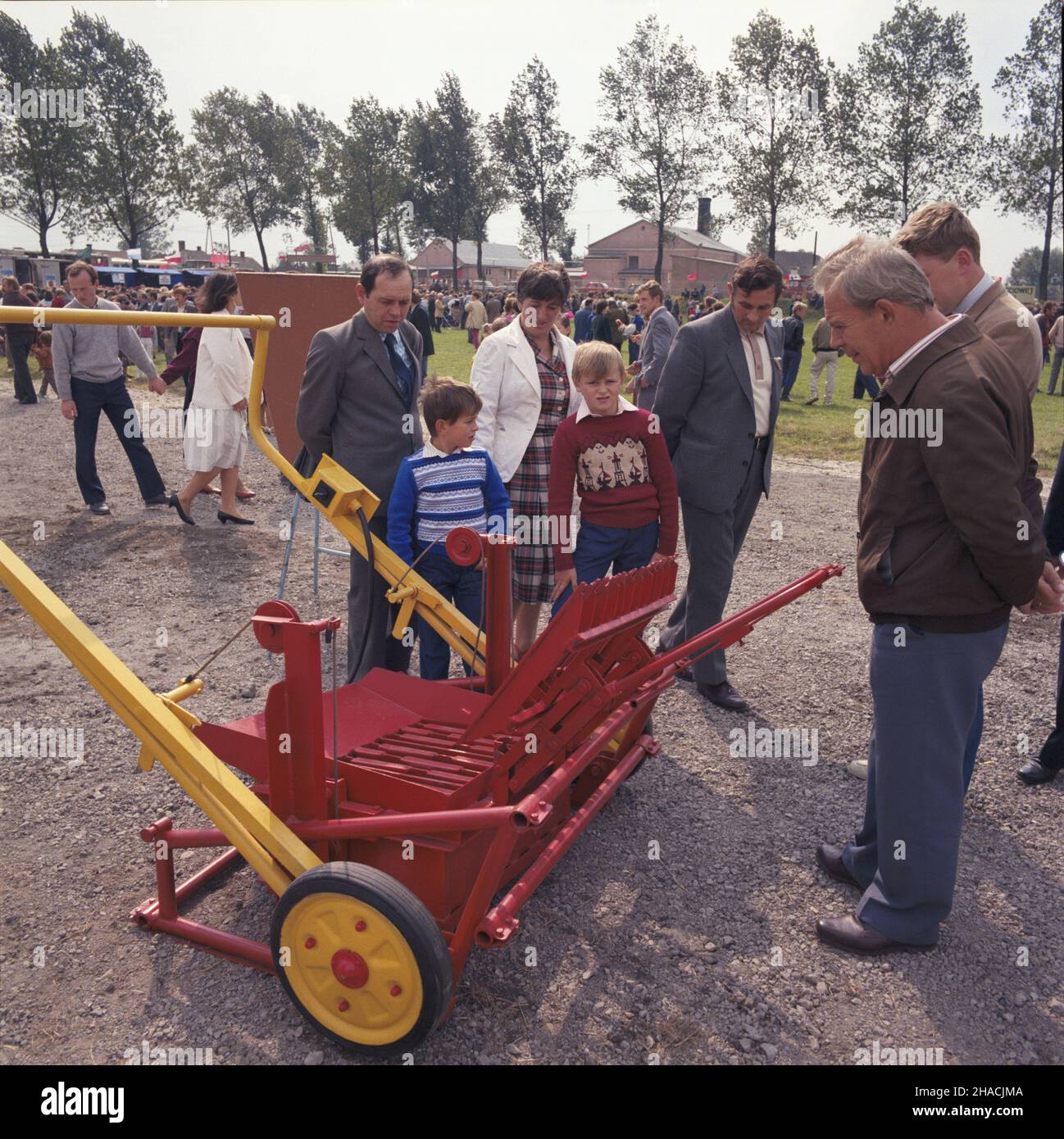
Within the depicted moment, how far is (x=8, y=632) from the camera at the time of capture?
A: 227 inches

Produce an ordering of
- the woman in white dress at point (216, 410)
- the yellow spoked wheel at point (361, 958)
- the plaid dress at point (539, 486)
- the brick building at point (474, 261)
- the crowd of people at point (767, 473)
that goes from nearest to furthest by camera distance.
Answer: the yellow spoked wheel at point (361, 958) → the crowd of people at point (767, 473) → the plaid dress at point (539, 486) → the woman in white dress at point (216, 410) → the brick building at point (474, 261)

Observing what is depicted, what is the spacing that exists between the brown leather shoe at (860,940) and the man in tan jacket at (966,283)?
2041mm

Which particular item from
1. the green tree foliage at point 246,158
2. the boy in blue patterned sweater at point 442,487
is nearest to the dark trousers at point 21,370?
the boy in blue patterned sweater at point 442,487

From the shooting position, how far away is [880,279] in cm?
262


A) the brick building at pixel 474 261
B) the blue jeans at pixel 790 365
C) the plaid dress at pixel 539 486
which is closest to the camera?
the plaid dress at pixel 539 486

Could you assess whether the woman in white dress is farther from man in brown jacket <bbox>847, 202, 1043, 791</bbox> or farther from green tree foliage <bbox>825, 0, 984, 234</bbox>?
green tree foliage <bbox>825, 0, 984, 234</bbox>

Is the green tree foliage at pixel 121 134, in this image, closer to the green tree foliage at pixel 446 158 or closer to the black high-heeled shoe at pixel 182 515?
the green tree foliage at pixel 446 158

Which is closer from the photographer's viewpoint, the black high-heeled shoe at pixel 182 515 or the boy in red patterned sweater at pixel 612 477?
the boy in red patterned sweater at pixel 612 477

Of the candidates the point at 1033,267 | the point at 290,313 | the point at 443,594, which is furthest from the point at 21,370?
the point at 1033,267

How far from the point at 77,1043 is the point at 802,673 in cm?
396

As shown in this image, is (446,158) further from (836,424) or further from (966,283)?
(966,283)

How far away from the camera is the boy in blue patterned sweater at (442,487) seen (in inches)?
155

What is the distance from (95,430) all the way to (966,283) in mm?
7425
